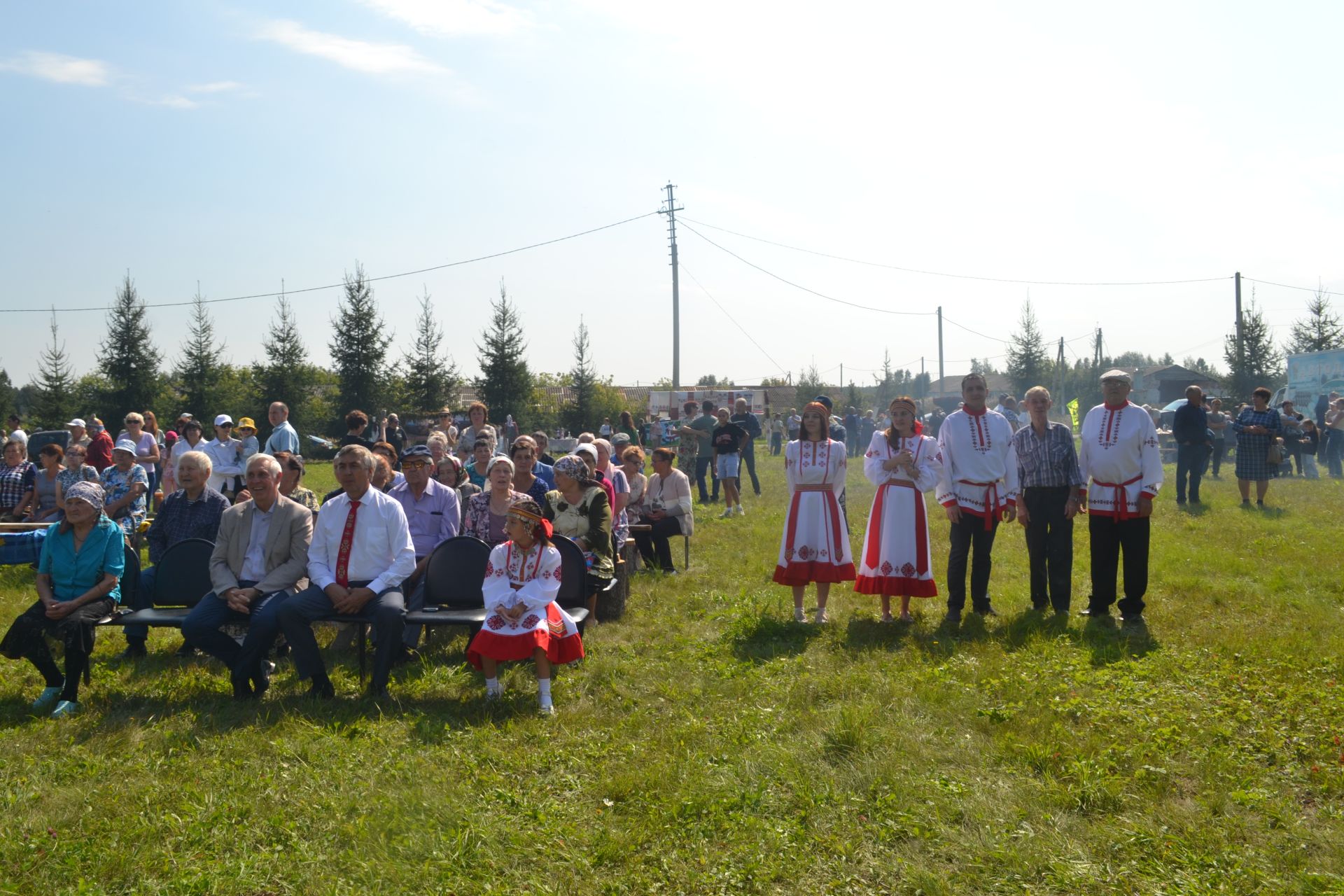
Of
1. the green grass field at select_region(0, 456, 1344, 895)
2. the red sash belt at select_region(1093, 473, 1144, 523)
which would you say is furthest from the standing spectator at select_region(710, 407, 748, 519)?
the red sash belt at select_region(1093, 473, 1144, 523)

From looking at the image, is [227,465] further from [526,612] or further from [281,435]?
[526,612]

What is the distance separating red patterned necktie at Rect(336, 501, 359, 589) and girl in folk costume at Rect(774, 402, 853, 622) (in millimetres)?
3197

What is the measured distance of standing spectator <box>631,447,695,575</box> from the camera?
32.7 feet

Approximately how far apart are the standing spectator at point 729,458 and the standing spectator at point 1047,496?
7.24 m

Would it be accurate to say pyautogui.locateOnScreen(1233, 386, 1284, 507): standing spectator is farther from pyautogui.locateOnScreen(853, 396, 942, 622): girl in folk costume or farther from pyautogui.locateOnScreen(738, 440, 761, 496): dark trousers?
pyautogui.locateOnScreen(853, 396, 942, 622): girl in folk costume

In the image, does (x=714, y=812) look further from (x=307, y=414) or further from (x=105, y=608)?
(x=307, y=414)

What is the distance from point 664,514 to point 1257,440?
31.1 ft

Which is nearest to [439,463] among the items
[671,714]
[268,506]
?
A: [268,506]

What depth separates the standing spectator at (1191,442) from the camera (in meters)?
14.4

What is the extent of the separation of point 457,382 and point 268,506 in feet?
112

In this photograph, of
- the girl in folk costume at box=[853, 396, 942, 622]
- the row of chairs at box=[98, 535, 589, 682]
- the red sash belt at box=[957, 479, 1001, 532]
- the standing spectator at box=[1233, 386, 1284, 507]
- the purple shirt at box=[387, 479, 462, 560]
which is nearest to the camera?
the row of chairs at box=[98, 535, 589, 682]

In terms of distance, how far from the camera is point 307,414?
3941 cm

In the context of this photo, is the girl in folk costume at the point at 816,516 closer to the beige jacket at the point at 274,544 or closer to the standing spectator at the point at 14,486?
the beige jacket at the point at 274,544

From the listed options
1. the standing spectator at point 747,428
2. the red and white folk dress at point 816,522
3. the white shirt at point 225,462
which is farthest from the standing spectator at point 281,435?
the standing spectator at point 747,428
